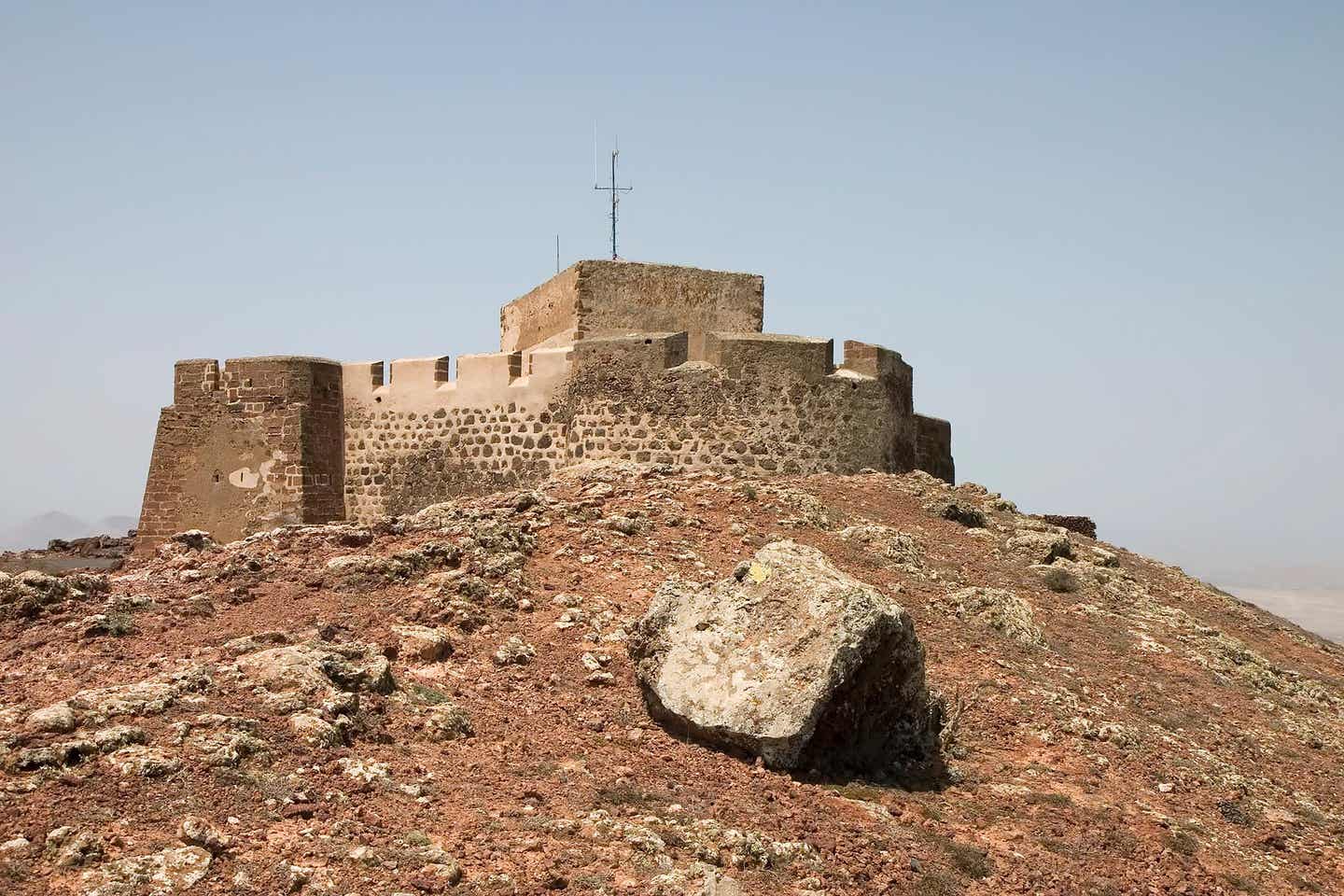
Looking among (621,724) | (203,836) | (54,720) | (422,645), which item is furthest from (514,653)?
(203,836)

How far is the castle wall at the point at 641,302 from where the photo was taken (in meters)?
16.8

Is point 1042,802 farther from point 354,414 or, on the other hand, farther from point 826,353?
point 354,414

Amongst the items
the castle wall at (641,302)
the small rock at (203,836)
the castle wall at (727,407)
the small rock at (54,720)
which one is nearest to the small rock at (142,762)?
the small rock at (54,720)

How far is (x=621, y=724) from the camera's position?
26.9 ft

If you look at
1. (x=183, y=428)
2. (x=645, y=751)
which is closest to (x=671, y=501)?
(x=645, y=751)

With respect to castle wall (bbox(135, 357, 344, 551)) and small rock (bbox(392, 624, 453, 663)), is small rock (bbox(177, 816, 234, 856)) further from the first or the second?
castle wall (bbox(135, 357, 344, 551))

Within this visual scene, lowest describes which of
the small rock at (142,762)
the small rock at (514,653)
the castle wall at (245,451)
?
the small rock at (142,762)

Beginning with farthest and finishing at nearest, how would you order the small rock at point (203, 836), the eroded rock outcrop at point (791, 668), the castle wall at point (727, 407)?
the castle wall at point (727, 407) → the eroded rock outcrop at point (791, 668) → the small rock at point (203, 836)

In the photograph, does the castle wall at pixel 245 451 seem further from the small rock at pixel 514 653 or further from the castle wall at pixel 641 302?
the small rock at pixel 514 653

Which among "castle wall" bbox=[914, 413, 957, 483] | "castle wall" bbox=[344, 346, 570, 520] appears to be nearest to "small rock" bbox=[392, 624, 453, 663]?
"castle wall" bbox=[344, 346, 570, 520]

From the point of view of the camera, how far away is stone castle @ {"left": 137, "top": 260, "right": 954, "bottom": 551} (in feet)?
49.1

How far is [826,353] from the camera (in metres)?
15.2

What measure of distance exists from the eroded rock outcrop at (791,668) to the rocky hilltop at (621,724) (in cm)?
2

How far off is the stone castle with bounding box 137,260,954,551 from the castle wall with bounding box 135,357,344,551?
21 mm
